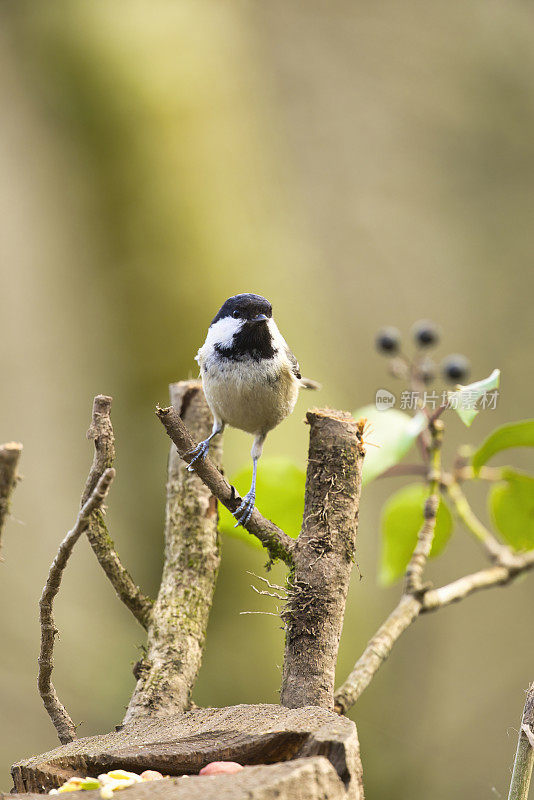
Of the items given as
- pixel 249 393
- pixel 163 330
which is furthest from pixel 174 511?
pixel 163 330

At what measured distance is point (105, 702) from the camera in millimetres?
2186

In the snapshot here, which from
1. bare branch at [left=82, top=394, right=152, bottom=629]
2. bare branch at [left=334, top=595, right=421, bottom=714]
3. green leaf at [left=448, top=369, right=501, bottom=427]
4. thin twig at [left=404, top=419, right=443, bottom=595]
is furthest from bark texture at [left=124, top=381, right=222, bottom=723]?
green leaf at [left=448, top=369, right=501, bottom=427]

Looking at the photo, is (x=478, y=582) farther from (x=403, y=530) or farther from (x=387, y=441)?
(x=387, y=441)

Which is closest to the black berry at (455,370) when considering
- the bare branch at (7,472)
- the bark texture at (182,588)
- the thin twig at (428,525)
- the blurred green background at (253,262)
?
the thin twig at (428,525)

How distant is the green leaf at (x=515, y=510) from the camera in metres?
1.56

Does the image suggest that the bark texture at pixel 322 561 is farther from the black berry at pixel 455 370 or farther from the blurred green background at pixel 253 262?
the blurred green background at pixel 253 262

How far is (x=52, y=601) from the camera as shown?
2.87 ft

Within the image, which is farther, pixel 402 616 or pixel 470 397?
pixel 402 616

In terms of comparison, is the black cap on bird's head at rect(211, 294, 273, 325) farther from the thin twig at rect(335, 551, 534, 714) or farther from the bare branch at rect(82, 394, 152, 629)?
the thin twig at rect(335, 551, 534, 714)

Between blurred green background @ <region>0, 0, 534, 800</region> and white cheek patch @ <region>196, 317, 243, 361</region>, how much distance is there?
870mm

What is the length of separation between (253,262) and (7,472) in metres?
1.83

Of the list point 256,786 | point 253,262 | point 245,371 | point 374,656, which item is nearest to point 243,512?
point 245,371

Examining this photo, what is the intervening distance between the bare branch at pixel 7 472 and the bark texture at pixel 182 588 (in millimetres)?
565

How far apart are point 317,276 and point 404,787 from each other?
1.78 m
